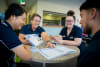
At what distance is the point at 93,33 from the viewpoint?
546mm

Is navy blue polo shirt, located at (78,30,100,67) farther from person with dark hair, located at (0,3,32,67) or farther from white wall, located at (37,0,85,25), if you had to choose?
white wall, located at (37,0,85,25)

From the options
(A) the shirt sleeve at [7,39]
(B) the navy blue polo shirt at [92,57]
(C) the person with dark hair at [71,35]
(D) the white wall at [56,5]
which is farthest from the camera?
(D) the white wall at [56,5]

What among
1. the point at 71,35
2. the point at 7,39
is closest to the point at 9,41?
the point at 7,39

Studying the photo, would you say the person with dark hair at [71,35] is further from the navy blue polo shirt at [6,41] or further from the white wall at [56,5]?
the white wall at [56,5]

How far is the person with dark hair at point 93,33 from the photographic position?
16.1 inches

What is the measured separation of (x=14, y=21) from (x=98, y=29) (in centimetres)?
85

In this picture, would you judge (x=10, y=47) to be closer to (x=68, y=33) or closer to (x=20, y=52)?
(x=20, y=52)

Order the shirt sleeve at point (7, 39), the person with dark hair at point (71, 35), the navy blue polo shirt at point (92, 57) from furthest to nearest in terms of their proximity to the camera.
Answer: the person with dark hair at point (71, 35) < the shirt sleeve at point (7, 39) < the navy blue polo shirt at point (92, 57)

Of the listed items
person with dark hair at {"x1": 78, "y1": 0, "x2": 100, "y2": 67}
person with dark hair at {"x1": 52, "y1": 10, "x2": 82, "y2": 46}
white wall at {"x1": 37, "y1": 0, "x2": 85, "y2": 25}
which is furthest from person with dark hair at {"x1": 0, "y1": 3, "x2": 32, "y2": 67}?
white wall at {"x1": 37, "y1": 0, "x2": 85, "y2": 25}

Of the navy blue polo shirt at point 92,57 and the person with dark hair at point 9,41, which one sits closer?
the navy blue polo shirt at point 92,57

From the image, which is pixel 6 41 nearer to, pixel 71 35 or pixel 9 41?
pixel 9 41

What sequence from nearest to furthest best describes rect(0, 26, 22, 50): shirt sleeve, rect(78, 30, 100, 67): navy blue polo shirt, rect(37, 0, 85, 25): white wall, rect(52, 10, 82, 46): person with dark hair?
rect(78, 30, 100, 67): navy blue polo shirt → rect(0, 26, 22, 50): shirt sleeve → rect(52, 10, 82, 46): person with dark hair → rect(37, 0, 85, 25): white wall

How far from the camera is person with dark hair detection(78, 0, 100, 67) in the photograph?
41cm

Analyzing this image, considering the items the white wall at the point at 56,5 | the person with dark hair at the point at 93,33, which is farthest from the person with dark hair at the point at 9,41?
the white wall at the point at 56,5
